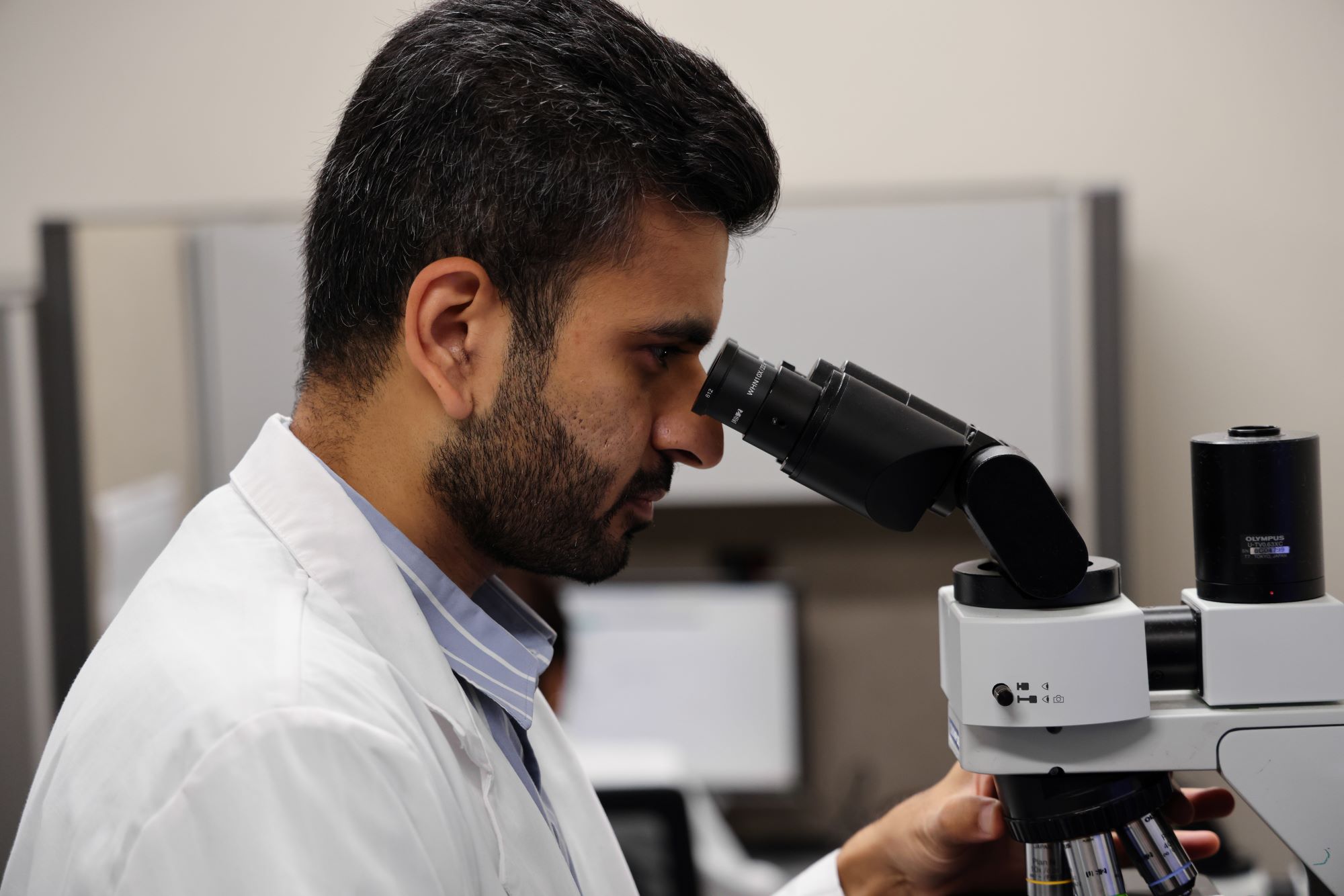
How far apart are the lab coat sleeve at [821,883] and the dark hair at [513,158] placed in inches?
20.6

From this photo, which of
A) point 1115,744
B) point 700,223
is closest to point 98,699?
point 700,223

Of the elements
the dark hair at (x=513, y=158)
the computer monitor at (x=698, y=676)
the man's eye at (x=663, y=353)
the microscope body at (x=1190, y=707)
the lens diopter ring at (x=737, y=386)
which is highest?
the dark hair at (x=513, y=158)

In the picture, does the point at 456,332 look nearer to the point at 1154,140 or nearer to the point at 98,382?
the point at 98,382

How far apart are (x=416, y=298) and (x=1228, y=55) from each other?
2.13 meters

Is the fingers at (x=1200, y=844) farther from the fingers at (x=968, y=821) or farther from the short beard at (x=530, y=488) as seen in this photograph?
the short beard at (x=530, y=488)

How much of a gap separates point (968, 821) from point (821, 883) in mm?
180

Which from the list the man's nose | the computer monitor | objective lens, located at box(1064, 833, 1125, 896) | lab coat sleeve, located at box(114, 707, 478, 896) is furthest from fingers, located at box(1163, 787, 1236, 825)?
the computer monitor

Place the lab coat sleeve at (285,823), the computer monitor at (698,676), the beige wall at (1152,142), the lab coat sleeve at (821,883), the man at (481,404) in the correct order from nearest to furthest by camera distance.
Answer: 1. the lab coat sleeve at (285,823)
2. the man at (481,404)
3. the lab coat sleeve at (821,883)
4. the computer monitor at (698,676)
5. the beige wall at (1152,142)

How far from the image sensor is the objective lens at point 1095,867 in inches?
25.5

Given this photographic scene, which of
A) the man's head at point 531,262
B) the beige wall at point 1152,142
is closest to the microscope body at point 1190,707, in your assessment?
the man's head at point 531,262

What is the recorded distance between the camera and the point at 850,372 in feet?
2.39

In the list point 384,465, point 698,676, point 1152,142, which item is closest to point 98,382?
point 698,676

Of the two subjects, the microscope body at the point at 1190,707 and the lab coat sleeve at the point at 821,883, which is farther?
the lab coat sleeve at the point at 821,883

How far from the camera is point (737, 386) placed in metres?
0.70
